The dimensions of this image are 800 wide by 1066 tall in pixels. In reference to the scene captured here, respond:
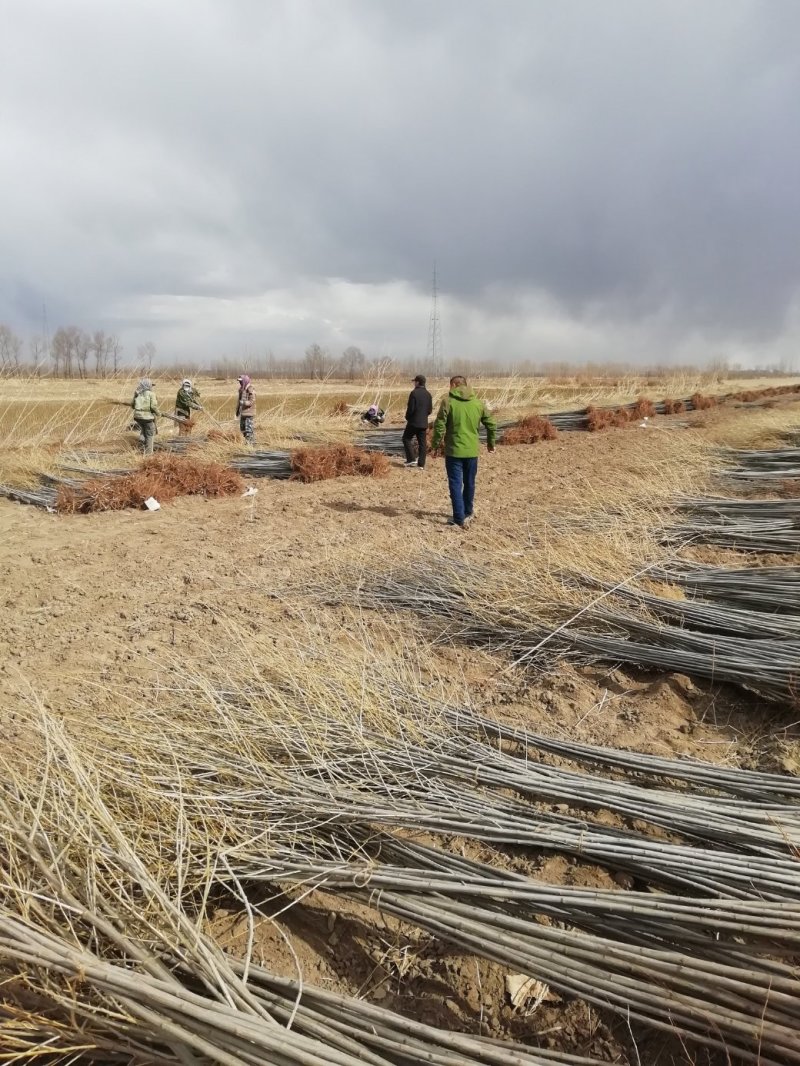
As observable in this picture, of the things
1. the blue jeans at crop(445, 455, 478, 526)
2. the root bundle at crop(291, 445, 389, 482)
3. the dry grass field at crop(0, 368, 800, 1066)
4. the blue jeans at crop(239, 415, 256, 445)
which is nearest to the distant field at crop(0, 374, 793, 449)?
the blue jeans at crop(239, 415, 256, 445)

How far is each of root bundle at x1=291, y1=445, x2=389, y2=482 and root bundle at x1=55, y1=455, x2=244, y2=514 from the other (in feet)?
3.53

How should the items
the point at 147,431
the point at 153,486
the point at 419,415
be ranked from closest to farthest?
the point at 153,486, the point at 419,415, the point at 147,431

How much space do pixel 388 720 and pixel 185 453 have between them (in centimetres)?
1076

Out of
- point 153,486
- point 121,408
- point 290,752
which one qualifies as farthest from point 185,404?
point 290,752

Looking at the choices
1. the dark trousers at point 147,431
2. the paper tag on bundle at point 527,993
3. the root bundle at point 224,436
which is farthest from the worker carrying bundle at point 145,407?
the paper tag on bundle at point 527,993

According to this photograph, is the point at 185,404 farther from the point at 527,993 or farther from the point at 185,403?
the point at 527,993

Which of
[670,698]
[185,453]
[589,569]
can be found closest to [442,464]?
[185,453]

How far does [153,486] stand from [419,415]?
4579 mm

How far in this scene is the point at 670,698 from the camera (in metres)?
3.41

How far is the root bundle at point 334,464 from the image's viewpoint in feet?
36.0

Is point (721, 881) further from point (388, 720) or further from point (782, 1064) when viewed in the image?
point (388, 720)

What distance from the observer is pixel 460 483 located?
7113 mm

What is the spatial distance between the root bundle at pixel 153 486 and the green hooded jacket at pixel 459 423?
4.37 meters

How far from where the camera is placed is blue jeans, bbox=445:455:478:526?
6.95m
